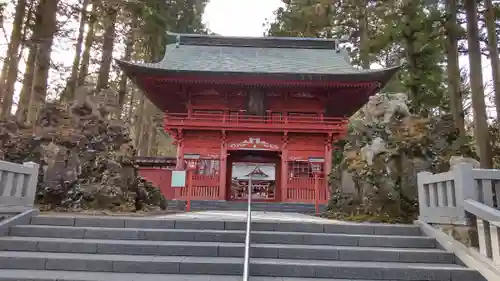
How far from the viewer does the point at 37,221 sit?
19.3ft

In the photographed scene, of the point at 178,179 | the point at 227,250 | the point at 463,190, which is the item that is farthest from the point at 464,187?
the point at 178,179

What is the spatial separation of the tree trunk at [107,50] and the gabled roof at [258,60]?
2.23 meters

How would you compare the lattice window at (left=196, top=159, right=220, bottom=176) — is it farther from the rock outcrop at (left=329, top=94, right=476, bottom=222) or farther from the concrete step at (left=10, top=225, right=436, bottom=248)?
the concrete step at (left=10, top=225, right=436, bottom=248)

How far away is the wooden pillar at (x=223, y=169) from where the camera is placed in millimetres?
14719

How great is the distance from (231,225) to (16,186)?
3652 millimetres

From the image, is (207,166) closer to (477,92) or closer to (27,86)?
(27,86)

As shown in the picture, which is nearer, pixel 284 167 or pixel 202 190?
pixel 202 190

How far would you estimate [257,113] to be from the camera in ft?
52.6

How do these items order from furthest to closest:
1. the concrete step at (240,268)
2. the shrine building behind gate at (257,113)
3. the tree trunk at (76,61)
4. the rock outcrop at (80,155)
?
the shrine building behind gate at (257,113) < the tree trunk at (76,61) < the rock outcrop at (80,155) < the concrete step at (240,268)

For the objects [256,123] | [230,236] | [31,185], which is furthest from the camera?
[256,123]

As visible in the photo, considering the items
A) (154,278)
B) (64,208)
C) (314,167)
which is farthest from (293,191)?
(154,278)

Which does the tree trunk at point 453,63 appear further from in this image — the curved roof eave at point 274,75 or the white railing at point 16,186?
the white railing at point 16,186

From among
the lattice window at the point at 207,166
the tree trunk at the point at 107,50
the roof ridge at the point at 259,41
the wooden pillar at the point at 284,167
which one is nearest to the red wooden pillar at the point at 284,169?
the wooden pillar at the point at 284,167

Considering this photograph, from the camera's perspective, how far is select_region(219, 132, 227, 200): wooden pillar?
579 inches
